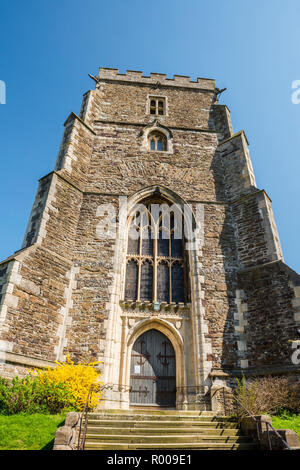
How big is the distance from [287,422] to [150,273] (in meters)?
5.64

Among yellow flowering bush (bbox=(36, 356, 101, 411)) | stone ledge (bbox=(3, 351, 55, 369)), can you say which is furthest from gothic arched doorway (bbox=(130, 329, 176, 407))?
stone ledge (bbox=(3, 351, 55, 369))

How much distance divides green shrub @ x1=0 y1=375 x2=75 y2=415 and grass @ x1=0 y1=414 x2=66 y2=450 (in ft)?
1.17


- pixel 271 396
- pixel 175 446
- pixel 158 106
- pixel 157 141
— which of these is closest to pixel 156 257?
pixel 271 396

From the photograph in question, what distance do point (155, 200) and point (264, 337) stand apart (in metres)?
5.97

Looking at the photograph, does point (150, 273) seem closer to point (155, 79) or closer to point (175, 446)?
Result: point (175, 446)

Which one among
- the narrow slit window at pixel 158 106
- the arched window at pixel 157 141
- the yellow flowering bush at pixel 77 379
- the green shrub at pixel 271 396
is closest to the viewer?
the green shrub at pixel 271 396

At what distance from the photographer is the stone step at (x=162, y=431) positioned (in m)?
5.63

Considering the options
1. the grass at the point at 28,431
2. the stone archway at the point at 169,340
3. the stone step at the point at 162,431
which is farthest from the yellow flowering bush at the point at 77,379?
the stone step at the point at 162,431

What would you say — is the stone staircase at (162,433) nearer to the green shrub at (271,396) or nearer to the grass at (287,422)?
the green shrub at (271,396)

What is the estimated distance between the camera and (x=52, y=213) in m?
10.1

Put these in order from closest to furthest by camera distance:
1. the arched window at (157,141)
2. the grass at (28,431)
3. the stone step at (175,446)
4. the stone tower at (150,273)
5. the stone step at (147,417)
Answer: the grass at (28,431) < the stone step at (175,446) < the stone step at (147,417) < the stone tower at (150,273) < the arched window at (157,141)

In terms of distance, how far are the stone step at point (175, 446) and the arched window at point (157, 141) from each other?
10.9m
